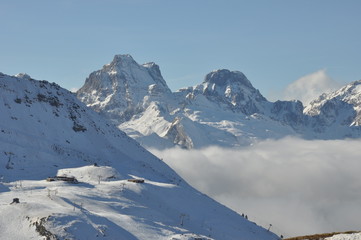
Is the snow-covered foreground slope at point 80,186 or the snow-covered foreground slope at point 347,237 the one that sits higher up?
the snow-covered foreground slope at point 80,186

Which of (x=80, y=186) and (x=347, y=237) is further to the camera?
(x=80, y=186)

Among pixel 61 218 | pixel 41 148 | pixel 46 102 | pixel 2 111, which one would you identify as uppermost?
pixel 46 102

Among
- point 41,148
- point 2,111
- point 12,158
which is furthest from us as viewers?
point 2,111

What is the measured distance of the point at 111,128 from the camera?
162 metres

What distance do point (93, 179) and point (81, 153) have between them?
26.8m

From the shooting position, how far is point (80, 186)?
93438mm

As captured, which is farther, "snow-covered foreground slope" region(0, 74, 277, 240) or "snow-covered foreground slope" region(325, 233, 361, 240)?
"snow-covered foreground slope" region(0, 74, 277, 240)

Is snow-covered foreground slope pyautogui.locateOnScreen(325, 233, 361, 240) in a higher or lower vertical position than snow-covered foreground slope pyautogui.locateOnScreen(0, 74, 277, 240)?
lower

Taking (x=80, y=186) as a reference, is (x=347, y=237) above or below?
below

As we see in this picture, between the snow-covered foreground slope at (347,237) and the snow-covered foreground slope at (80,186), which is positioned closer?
the snow-covered foreground slope at (347,237)

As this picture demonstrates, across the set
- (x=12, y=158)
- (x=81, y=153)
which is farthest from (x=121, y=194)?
(x=81, y=153)

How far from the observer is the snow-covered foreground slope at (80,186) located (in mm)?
62500

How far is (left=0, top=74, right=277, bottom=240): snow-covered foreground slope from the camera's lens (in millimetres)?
62500

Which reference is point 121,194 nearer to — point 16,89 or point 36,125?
point 36,125
